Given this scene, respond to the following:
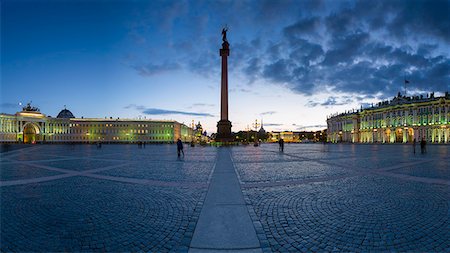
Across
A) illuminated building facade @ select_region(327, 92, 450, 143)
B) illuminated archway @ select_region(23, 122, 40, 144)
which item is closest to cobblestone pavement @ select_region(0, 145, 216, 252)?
illuminated building facade @ select_region(327, 92, 450, 143)

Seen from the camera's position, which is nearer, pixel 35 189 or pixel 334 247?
pixel 334 247

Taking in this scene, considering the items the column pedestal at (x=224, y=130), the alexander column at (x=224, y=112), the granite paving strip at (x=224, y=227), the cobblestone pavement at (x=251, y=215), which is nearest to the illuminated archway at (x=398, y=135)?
the alexander column at (x=224, y=112)

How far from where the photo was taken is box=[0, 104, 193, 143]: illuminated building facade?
4594 inches

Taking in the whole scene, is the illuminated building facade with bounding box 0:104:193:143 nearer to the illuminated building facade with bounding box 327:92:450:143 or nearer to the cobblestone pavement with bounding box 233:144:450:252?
the illuminated building facade with bounding box 327:92:450:143

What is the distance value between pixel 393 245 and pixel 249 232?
2.35 m

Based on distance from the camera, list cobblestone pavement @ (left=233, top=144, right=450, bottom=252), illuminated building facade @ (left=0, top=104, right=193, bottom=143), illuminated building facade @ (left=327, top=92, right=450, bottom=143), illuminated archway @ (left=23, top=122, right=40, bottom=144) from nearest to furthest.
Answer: cobblestone pavement @ (left=233, top=144, right=450, bottom=252) < illuminated building facade @ (left=327, top=92, right=450, bottom=143) < illuminated building facade @ (left=0, top=104, right=193, bottom=143) < illuminated archway @ (left=23, top=122, right=40, bottom=144)

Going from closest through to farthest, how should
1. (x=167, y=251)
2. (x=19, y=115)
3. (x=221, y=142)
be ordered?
(x=167, y=251) < (x=221, y=142) < (x=19, y=115)

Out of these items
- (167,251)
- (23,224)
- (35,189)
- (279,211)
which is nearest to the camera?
(167,251)

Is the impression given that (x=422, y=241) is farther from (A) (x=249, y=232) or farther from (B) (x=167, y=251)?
(B) (x=167, y=251)

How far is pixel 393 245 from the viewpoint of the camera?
396 centimetres

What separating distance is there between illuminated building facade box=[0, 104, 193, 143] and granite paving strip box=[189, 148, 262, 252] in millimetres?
123703

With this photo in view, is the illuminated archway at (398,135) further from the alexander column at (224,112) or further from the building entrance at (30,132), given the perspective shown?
the building entrance at (30,132)

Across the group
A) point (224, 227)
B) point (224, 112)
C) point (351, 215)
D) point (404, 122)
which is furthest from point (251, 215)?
point (404, 122)

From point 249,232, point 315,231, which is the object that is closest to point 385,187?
point 315,231
